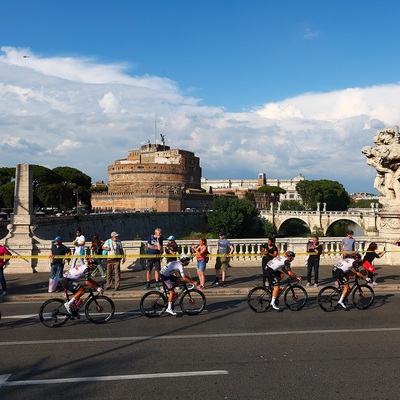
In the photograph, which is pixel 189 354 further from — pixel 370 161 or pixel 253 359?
pixel 370 161

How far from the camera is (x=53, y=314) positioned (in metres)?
7.97

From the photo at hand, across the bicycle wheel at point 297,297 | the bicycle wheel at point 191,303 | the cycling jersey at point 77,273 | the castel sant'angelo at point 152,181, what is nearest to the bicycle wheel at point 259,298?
the bicycle wheel at point 297,297

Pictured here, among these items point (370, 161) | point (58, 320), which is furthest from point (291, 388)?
point (370, 161)

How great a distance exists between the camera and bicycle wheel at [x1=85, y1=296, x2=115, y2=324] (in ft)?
27.1

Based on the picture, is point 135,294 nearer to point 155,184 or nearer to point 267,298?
point 267,298

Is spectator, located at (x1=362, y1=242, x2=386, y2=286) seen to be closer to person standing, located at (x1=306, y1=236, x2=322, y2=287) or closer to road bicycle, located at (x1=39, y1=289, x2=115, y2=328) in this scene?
person standing, located at (x1=306, y1=236, x2=322, y2=287)

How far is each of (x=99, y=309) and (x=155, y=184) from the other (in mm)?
97129

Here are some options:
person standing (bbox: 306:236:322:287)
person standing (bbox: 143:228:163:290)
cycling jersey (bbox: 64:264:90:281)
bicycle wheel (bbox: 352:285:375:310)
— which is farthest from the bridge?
cycling jersey (bbox: 64:264:90:281)

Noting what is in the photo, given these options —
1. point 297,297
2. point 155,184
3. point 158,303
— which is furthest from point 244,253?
point 155,184

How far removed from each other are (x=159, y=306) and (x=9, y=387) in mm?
3861

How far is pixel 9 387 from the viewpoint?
526 centimetres

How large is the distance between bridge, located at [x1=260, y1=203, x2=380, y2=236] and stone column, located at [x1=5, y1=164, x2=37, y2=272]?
66.7 meters

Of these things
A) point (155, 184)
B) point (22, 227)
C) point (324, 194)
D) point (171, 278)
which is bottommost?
point (171, 278)

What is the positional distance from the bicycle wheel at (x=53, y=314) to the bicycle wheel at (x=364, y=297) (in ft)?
19.6
